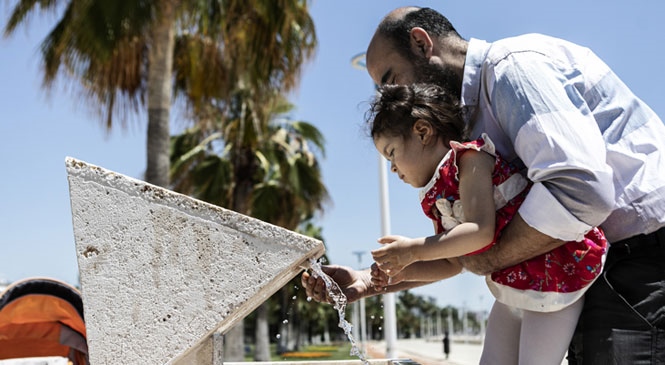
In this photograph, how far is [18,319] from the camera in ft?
15.6

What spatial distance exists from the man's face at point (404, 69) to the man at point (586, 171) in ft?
0.45

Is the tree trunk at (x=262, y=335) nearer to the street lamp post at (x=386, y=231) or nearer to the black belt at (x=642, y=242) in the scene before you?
the street lamp post at (x=386, y=231)

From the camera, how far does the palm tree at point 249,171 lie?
58.8ft

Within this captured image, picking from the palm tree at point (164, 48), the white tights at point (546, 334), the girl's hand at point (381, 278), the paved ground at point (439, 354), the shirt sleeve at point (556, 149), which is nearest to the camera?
the shirt sleeve at point (556, 149)

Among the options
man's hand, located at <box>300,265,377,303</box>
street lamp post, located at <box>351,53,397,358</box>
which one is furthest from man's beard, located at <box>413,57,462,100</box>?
street lamp post, located at <box>351,53,397,358</box>

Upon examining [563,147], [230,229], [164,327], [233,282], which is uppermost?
Result: [563,147]

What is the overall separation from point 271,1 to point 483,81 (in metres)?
9.67

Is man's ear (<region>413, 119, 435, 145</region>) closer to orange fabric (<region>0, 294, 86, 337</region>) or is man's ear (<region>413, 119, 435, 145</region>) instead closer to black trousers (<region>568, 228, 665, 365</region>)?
black trousers (<region>568, 228, 665, 365</region>)

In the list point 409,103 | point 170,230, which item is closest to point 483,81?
point 409,103

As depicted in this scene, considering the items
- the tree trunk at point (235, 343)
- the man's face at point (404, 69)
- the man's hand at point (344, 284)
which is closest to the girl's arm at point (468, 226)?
the man's face at point (404, 69)

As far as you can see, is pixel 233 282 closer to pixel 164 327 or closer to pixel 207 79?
pixel 164 327

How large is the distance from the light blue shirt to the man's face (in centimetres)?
13

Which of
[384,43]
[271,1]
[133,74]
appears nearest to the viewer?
[384,43]

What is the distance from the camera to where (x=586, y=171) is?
162 cm
